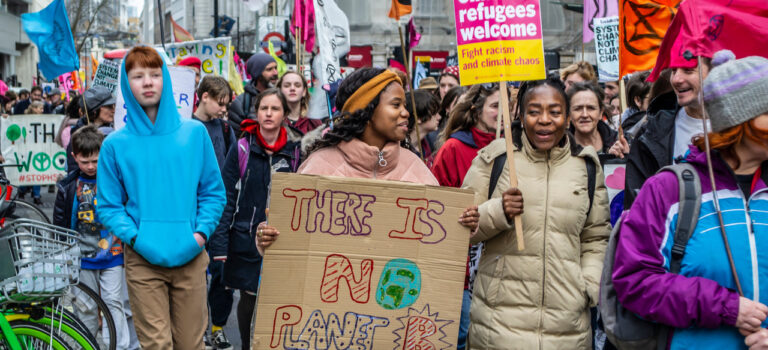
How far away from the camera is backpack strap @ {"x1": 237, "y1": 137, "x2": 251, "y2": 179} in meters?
5.69

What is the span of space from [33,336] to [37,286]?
1.49ft

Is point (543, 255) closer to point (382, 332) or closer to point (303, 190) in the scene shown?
point (382, 332)

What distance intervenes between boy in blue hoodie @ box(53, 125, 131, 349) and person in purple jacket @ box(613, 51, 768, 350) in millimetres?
3634

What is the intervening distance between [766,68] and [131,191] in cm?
310

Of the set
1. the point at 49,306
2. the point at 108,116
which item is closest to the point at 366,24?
the point at 108,116

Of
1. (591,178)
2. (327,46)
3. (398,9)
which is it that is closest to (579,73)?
(398,9)

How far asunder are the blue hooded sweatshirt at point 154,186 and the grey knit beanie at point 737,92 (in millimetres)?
2761

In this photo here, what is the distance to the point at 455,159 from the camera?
506 cm

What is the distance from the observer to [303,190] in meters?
3.45

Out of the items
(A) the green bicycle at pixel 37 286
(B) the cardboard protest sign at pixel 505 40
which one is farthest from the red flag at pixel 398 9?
(A) the green bicycle at pixel 37 286

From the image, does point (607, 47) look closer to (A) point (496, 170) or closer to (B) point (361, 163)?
(A) point (496, 170)

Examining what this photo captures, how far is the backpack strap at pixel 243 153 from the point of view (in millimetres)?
5688

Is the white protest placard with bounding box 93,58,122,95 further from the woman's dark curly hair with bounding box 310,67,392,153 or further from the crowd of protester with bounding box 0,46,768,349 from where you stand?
the woman's dark curly hair with bounding box 310,67,392,153

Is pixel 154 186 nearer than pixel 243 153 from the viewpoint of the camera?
Yes
